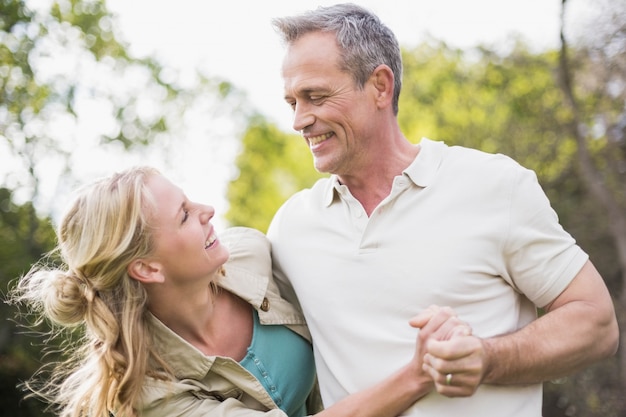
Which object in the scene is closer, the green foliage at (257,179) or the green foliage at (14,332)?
the green foliage at (14,332)

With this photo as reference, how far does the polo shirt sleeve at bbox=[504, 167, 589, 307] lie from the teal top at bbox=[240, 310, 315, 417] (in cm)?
89

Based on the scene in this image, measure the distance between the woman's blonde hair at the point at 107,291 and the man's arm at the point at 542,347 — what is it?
3.28 feet

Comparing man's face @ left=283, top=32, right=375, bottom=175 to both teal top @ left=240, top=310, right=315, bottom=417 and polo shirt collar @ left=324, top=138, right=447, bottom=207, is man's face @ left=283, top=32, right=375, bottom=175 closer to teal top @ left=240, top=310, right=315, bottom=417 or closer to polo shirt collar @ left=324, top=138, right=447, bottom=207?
polo shirt collar @ left=324, top=138, right=447, bottom=207

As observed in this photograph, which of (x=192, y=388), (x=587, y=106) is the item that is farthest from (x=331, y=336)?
(x=587, y=106)

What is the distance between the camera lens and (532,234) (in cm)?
248

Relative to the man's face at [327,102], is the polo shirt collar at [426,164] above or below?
below

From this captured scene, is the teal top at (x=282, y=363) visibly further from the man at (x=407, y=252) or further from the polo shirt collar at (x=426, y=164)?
the polo shirt collar at (x=426, y=164)

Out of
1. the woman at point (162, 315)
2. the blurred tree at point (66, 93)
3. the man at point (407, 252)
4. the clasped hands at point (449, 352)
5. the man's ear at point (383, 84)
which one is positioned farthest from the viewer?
the blurred tree at point (66, 93)

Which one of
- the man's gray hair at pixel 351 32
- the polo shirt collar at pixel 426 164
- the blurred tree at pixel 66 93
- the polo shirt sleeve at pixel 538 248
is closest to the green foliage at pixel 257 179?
the blurred tree at pixel 66 93

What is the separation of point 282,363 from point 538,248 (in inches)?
40.0

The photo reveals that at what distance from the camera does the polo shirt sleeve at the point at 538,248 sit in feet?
8.15

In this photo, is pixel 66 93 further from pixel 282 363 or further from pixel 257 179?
pixel 257 179

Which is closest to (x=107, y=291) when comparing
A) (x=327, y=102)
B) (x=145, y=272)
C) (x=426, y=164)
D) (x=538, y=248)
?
(x=145, y=272)

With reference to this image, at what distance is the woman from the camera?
2.60m
